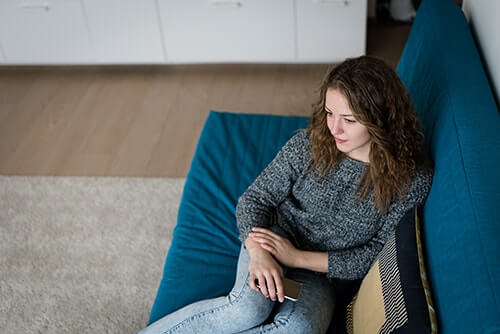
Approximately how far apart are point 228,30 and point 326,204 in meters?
1.79

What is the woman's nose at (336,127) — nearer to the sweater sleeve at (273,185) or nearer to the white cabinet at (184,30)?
the sweater sleeve at (273,185)

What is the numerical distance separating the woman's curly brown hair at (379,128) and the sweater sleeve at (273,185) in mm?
49

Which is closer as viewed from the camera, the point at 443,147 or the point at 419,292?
the point at 419,292

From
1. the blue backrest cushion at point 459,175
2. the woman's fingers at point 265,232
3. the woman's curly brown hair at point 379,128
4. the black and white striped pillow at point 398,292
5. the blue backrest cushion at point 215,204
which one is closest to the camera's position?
the blue backrest cushion at point 459,175

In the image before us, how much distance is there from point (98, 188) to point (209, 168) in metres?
0.72

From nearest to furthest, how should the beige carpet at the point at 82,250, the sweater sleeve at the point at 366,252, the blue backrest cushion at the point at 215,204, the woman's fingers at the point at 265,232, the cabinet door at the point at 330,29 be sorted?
the sweater sleeve at the point at 366,252 < the woman's fingers at the point at 265,232 < the blue backrest cushion at the point at 215,204 < the beige carpet at the point at 82,250 < the cabinet door at the point at 330,29

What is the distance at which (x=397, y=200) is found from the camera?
5.05ft

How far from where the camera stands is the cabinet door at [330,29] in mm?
3088

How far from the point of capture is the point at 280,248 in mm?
1628

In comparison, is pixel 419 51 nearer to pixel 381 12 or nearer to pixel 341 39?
pixel 341 39

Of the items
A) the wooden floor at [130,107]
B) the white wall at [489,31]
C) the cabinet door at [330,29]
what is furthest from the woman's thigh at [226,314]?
the cabinet door at [330,29]

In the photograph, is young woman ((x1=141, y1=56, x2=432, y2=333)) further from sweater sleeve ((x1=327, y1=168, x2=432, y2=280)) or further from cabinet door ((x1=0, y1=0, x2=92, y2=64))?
cabinet door ((x1=0, y1=0, x2=92, y2=64))

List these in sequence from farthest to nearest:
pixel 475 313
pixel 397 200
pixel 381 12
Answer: pixel 381 12 → pixel 397 200 → pixel 475 313

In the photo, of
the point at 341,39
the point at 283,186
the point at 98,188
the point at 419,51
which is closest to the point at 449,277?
the point at 283,186
